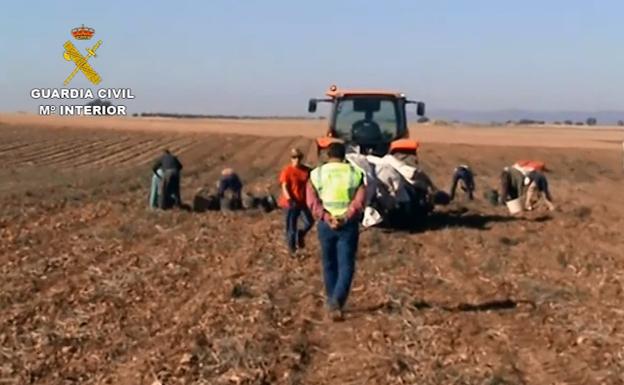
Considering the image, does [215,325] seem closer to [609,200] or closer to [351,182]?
[351,182]

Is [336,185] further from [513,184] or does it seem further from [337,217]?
[513,184]

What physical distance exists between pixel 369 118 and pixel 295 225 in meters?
5.73

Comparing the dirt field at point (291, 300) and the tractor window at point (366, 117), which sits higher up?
the tractor window at point (366, 117)

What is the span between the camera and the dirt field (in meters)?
8.07

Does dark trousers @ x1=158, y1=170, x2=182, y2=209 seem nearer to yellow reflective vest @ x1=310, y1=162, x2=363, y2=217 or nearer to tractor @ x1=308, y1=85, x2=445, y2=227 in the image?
tractor @ x1=308, y1=85, x2=445, y2=227

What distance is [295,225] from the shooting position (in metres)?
13.7

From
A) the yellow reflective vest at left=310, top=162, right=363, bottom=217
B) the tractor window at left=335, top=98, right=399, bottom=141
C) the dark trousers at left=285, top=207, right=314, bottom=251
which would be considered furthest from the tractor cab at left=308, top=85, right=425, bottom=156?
the yellow reflective vest at left=310, top=162, right=363, bottom=217

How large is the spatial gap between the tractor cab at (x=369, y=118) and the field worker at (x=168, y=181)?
284 centimetres

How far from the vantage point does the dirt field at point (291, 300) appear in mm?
8070

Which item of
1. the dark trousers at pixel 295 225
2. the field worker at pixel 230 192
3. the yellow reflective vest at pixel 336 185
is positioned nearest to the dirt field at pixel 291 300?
the dark trousers at pixel 295 225

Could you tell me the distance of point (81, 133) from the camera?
58.9 metres

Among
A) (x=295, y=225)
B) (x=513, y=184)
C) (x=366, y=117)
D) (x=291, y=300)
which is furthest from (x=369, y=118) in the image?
(x=291, y=300)

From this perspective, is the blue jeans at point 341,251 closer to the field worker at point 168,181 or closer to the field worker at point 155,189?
the field worker at point 168,181

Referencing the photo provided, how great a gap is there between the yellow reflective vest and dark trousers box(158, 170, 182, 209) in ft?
31.5
